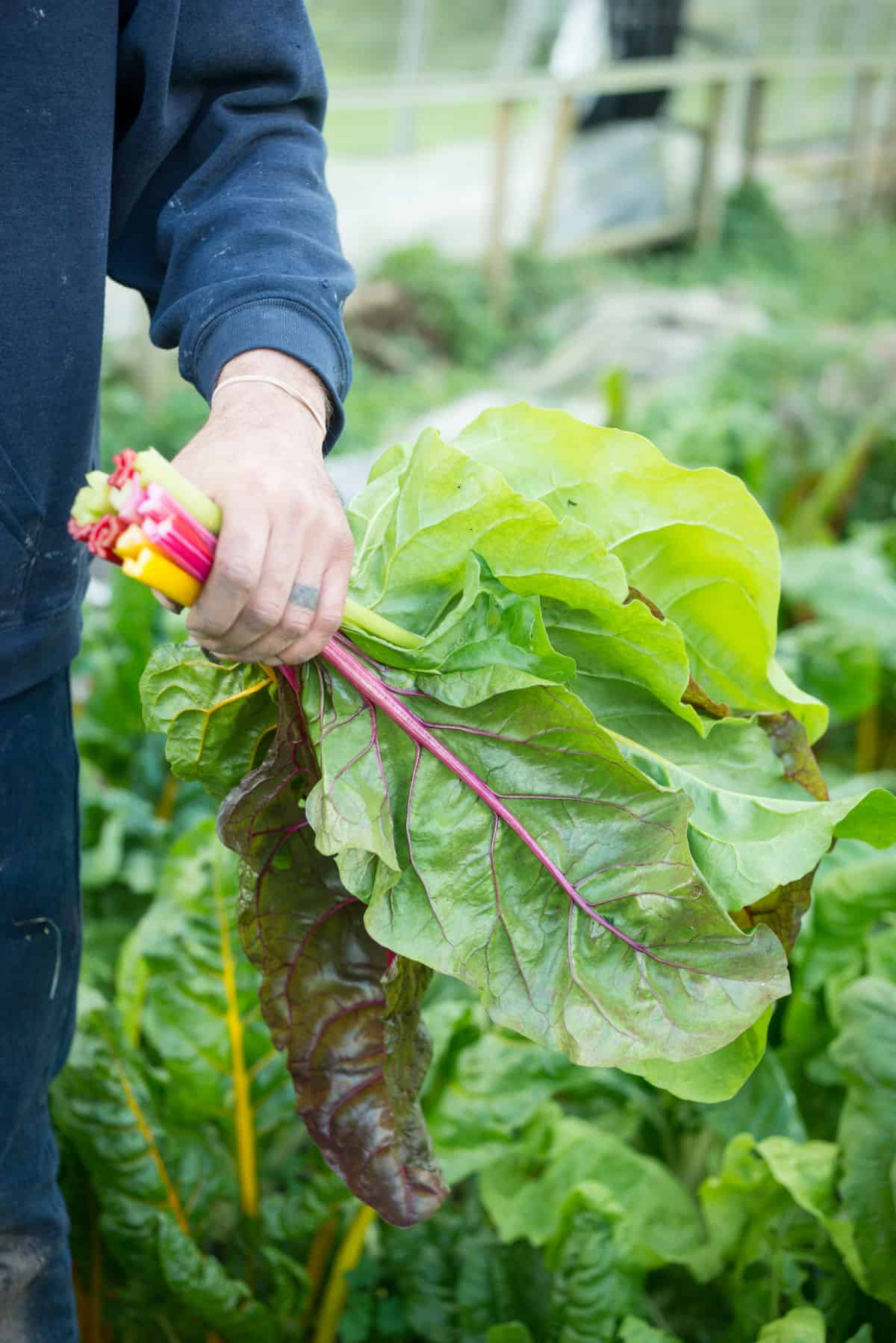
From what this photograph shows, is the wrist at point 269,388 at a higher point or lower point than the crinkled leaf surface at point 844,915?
higher

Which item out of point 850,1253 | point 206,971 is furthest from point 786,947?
point 206,971

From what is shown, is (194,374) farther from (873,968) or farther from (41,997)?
(873,968)

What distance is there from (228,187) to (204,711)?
0.54 m

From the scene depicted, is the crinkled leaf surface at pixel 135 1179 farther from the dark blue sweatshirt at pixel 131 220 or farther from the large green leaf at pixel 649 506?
the large green leaf at pixel 649 506

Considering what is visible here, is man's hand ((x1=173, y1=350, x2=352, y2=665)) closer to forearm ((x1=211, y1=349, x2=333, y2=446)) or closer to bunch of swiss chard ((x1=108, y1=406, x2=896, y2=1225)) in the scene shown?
forearm ((x1=211, y1=349, x2=333, y2=446))

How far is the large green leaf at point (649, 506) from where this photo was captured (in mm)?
1271

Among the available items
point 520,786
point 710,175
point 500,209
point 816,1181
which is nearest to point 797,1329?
point 816,1181

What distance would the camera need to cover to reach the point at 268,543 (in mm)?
941

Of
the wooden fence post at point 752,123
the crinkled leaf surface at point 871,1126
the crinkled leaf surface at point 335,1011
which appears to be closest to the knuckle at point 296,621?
the crinkled leaf surface at point 335,1011

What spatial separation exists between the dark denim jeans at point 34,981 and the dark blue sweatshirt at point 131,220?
96 millimetres

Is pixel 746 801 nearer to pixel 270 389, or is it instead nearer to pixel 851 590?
pixel 270 389

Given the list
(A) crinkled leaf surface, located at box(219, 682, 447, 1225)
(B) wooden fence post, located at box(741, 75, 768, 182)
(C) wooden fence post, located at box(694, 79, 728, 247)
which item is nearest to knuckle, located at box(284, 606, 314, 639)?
(A) crinkled leaf surface, located at box(219, 682, 447, 1225)

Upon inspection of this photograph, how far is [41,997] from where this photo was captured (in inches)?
56.3

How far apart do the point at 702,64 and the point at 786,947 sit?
30.8ft
